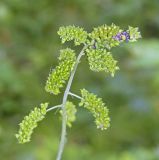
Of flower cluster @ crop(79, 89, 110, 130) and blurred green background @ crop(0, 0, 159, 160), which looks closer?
flower cluster @ crop(79, 89, 110, 130)

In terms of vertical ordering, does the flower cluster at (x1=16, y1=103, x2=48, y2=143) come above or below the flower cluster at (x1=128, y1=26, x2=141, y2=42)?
below

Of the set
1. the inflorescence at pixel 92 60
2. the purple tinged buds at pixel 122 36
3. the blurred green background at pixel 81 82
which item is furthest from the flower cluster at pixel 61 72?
the blurred green background at pixel 81 82

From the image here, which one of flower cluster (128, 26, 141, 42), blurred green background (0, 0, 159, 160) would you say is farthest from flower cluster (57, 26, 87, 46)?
blurred green background (0, 0, 159, 160)

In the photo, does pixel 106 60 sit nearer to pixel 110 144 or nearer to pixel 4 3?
pixel 110 144

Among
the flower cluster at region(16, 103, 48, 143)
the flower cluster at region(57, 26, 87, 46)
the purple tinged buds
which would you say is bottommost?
the flower cluster at region(16, 103, 48, 143)

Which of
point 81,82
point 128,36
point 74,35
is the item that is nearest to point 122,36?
point 128,36

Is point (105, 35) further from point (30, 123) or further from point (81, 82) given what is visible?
point (81, 82)

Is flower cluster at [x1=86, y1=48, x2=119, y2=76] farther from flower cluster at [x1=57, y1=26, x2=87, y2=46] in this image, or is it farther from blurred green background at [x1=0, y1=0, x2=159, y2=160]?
blurred green background at [x1=0, y1=0, x2=159, y2=160]
